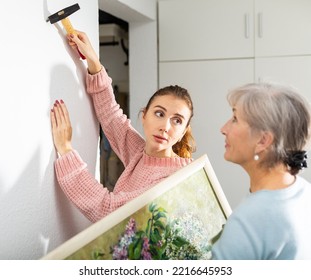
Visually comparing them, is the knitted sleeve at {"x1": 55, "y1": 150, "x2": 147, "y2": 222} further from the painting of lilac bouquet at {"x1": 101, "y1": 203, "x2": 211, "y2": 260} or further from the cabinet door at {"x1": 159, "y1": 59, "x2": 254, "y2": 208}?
the cabinet door at {"x1": 159, "y1": 59, "x2": 254, "y2": 208}

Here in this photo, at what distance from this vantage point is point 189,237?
1.32 metres

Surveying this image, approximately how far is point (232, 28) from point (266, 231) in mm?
1814

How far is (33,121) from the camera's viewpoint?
1366mm

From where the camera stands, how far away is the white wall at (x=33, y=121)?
1.26m

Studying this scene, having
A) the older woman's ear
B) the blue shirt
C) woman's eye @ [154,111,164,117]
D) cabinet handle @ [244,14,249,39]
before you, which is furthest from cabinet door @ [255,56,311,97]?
the blue shirt

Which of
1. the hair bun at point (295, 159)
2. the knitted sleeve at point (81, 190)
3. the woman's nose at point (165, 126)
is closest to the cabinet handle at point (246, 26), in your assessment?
the woman's nose at point (165, 126)

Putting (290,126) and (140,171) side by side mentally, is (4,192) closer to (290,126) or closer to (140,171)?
(140,171)

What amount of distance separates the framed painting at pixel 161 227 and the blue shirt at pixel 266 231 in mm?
217

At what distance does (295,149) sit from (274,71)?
5.07 feet

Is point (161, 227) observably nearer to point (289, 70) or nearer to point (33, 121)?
point (33, 121)

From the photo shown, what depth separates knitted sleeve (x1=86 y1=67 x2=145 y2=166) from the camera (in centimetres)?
168

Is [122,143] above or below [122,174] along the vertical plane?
above

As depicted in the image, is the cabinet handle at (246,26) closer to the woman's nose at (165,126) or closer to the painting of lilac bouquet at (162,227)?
the woman's nose at (165,126)

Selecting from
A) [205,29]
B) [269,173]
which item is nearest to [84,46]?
[269,173]
